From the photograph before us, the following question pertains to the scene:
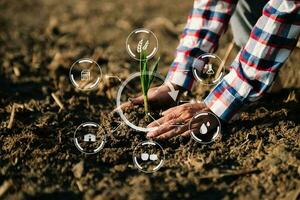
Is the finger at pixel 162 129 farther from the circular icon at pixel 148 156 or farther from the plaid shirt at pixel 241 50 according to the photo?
the plaid shirt at pixel 241 50

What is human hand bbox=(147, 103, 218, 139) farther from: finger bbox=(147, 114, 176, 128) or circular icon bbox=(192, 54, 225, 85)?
circular icon bbox=(192, 54, 225, 85)

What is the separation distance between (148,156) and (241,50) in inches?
17.1

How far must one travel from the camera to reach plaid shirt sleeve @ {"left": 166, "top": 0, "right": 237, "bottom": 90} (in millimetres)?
1697

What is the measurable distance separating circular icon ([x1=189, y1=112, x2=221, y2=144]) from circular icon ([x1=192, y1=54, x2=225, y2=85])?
0.70 feet

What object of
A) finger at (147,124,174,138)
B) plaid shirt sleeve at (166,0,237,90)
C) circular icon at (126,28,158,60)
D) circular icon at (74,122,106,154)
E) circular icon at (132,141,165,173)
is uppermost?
plaid shirt sleeve at (166,0,237,90)

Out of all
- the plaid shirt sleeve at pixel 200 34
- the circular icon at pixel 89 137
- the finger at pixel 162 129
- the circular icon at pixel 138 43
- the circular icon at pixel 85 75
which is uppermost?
the plaid shirt sleeve at pixel 200 34

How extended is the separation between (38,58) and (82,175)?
1.06 m

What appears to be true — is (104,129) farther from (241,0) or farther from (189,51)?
(241,0)

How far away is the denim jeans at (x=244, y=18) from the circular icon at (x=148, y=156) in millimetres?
725

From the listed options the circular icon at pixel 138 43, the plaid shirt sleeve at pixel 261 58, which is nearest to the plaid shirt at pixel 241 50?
the plaid shirt sleeve at pixel 261 58

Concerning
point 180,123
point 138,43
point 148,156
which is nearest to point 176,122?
point 180,123

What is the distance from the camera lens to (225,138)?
158 centimetres

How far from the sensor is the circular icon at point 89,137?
5.08 ft

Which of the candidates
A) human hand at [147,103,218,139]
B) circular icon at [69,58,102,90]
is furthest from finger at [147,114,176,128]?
circular icon at [69,58,102,90]
